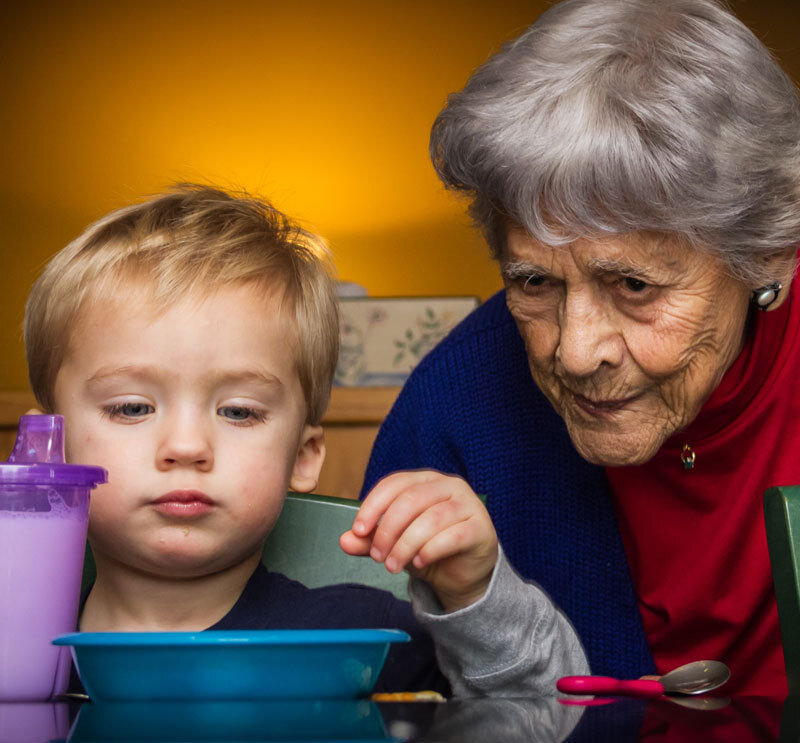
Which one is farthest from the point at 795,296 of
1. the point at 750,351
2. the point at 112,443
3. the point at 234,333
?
the point at 112,443

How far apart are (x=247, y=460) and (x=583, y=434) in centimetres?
45

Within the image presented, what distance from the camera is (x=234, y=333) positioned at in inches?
41.6

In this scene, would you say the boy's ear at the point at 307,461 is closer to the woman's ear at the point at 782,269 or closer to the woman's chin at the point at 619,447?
the woman's chin at the point at 619,447

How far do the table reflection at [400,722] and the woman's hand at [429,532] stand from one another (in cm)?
20

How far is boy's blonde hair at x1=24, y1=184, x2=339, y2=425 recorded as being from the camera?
1082 millimetres

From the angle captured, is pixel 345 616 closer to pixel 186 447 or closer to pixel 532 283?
pixel 186 447

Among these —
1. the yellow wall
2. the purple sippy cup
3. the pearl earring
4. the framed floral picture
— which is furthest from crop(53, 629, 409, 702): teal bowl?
the yellow wall

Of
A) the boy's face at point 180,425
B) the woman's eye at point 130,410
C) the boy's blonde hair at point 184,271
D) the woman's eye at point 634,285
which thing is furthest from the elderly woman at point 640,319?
the woman's eye at point 130,410

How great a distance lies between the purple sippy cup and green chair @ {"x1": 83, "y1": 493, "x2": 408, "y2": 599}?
44 centimetres

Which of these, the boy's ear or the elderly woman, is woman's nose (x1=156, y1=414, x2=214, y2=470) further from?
the elderly woman

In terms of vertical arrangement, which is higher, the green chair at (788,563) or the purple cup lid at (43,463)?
the purple cup lid at (43,463)

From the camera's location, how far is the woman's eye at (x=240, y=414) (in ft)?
3.37

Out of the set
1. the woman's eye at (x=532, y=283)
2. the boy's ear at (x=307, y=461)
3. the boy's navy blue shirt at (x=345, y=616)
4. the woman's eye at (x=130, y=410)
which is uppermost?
the woman's eye at (x=532, y=283)

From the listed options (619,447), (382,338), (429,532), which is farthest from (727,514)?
(382,338)
